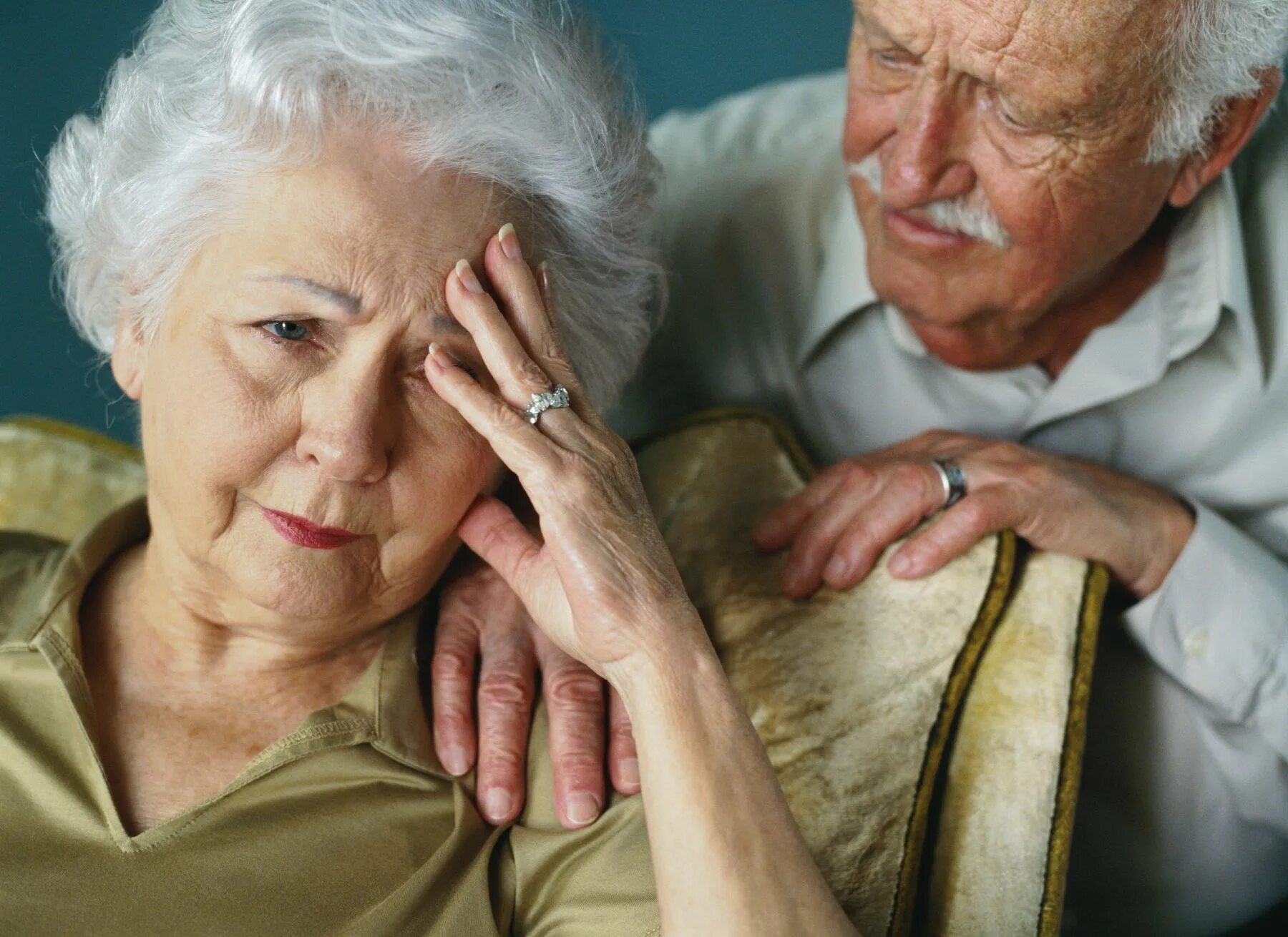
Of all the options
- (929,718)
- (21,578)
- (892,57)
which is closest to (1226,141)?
(892,57)

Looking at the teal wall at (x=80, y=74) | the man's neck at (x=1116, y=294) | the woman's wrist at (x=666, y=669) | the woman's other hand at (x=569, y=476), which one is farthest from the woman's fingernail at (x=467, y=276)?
the teal wall at (x=80, y=74)

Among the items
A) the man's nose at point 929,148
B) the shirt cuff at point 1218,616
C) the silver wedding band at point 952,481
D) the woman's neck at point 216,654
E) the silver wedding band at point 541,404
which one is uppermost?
the man's nose at point 929,148

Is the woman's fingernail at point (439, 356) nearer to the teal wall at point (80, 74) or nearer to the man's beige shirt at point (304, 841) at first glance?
the man's beige shirt at point (304, 841)

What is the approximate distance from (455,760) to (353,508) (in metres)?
0.35

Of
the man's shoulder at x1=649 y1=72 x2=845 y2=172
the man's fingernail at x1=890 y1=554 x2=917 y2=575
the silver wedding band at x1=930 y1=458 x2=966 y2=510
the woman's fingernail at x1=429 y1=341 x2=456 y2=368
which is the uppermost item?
the woman's fingernail at x1=429 y1=341 x2=456 y2=368

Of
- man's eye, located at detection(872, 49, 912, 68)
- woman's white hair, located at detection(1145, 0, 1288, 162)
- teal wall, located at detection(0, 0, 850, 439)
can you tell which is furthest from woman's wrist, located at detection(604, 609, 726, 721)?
teal wall, located at detection(0, 0, 850, 439)

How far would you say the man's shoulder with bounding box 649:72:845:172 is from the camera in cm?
251

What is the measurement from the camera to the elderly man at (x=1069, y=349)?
175cm

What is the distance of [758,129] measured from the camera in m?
2.60

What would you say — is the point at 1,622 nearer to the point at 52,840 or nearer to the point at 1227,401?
the point at 52,840

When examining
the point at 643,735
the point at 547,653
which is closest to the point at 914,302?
the point at 547,653

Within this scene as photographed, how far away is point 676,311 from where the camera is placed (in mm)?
2492

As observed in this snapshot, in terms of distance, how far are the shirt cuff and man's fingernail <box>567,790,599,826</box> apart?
3.06 feet

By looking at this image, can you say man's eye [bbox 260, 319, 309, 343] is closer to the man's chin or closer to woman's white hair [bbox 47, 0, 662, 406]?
woman's white hair [bbox 47, 0, 662, 406]
